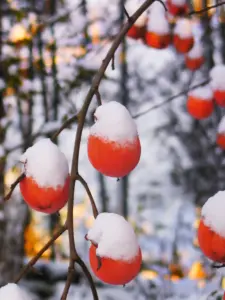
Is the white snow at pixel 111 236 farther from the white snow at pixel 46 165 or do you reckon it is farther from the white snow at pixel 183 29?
the white snow at pixel 183 29

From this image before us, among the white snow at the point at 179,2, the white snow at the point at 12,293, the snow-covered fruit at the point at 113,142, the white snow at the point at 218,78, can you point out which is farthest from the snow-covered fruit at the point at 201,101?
the white snow at the point at 12,293

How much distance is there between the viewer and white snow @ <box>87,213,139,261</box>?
631 mm

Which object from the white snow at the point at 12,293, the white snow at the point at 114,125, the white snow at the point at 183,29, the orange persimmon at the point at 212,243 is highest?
the white snow at the point at 114,125

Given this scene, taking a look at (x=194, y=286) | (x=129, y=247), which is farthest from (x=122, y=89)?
(x=129, y=247)

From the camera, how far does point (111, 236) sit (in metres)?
0.63

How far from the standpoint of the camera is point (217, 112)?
11.7 feet

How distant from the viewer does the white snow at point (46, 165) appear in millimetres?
708

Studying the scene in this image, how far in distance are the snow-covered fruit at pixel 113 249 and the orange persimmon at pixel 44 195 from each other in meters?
0.10

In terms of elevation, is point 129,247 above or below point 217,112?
above

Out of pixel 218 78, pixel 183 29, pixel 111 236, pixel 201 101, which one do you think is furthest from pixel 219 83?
pixel 111 236

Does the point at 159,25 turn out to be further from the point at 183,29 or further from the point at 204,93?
the point at 204,93

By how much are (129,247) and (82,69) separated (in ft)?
7.69

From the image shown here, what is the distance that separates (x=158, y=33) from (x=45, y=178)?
3.16 feet

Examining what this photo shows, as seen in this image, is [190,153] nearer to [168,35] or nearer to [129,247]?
[168,35]
